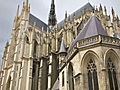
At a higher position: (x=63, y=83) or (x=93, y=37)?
(x=93, y=37)

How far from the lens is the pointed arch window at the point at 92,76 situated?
794 cm

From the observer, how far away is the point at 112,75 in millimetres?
8094

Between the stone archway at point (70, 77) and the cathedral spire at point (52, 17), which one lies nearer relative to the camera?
the stone archway at point (70, 77)

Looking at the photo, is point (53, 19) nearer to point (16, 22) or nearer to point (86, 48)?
point (16, 22)

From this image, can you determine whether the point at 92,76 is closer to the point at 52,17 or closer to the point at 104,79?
the point at 104,79

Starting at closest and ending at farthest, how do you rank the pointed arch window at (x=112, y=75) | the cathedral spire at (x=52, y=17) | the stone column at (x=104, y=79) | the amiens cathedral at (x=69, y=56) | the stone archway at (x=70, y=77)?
1. the stone column at (x=104, y=79)
2. the pointed arch window at (x=112, y=75)
3. the amiens cathedral at (x=69, y=56)
4. the stone archway at (x=70, y=77)
5. the cathedral spire at (x=52, y=17)

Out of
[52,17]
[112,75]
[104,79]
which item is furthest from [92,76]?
[52,17]

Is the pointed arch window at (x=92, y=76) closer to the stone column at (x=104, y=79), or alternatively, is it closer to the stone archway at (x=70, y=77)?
the stone column at (x=104, y=79)

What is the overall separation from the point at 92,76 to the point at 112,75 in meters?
0.98

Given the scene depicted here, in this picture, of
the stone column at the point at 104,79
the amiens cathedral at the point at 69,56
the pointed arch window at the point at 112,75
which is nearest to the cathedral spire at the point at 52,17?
the amiens cathedral at the point at 69,56

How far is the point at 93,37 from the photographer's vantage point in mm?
8992

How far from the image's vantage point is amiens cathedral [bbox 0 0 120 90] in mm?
8234

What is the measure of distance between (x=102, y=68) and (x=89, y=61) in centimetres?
91

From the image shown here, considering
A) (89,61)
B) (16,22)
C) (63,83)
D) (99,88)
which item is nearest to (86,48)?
(89,61)
